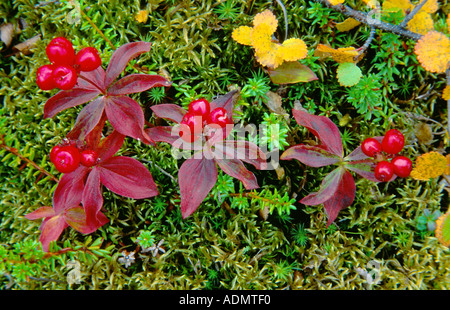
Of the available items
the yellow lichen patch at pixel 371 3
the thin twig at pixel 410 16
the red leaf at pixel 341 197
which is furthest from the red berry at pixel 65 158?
the thin twig at pixel 410 16

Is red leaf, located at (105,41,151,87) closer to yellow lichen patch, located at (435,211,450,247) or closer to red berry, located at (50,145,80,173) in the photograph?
red berry, located at (50,145,80,173)

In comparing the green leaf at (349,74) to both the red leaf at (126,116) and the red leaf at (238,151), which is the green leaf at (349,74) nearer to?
the red leaf at (238,151)

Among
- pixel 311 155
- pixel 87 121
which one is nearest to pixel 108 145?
pixel 87 121

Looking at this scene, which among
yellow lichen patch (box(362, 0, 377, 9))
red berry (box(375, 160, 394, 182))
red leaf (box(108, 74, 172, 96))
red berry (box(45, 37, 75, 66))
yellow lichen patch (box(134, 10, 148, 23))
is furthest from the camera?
yellow lichen patch (box(134, 10, 148, 23))

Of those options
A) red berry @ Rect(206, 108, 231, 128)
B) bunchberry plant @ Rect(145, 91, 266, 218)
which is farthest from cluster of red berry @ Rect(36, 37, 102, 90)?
red berry @ Rect(206, 108, 231, 128)

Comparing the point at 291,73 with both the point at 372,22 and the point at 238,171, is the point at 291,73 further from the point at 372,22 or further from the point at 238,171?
the point at 238,171

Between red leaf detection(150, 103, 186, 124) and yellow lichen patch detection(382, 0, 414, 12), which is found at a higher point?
yellow lichen patch detection(382, 0, 414, 12)
